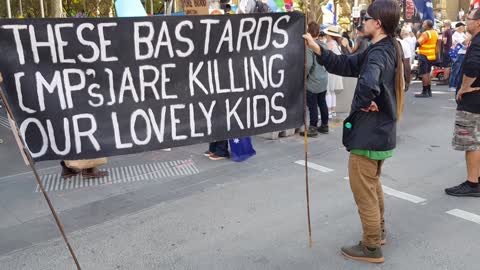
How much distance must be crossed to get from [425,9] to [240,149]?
10987 millimetres

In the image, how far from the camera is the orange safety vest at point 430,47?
37.3 ft

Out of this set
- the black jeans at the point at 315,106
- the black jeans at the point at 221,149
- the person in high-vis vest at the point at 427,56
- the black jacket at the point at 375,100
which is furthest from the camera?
the person in high-vis vest at the point at 427,56

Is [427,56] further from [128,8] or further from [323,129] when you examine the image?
[128,8]

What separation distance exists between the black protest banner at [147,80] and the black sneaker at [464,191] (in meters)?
2.17

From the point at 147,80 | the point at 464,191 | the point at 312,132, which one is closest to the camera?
the point at 147,80

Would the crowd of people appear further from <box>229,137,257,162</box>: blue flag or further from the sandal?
the sandal

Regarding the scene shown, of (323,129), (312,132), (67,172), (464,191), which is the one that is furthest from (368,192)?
(323,129)

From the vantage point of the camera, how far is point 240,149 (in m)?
6.23

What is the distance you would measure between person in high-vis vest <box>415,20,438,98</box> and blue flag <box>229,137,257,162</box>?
6472mm

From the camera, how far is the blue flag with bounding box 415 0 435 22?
14539 millimetres

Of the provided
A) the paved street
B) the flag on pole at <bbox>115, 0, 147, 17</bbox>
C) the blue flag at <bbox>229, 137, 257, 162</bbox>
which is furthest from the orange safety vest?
the flag on pole at <bbox>115, 0, 147, 17</bbox>

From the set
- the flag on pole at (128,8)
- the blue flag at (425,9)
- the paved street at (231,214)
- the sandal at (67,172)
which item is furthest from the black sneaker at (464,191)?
the blue flag at (425,9)

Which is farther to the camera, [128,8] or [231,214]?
[128,8]

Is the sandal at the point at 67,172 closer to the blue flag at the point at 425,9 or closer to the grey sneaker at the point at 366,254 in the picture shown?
the grey sneaker at the point at 366,254
